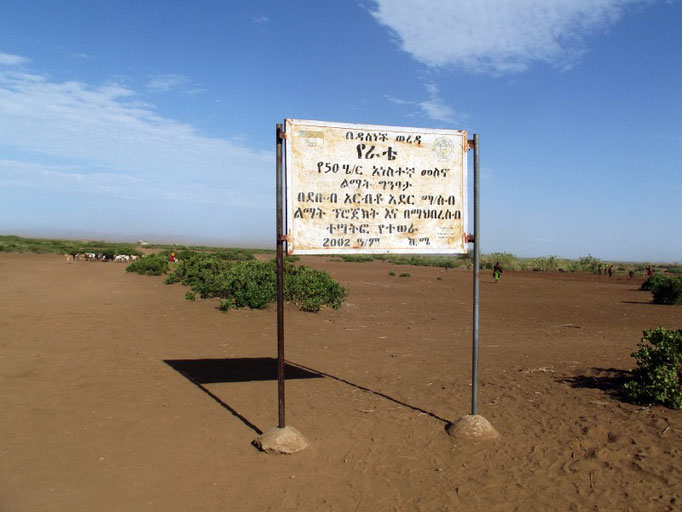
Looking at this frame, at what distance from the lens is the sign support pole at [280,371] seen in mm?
4488

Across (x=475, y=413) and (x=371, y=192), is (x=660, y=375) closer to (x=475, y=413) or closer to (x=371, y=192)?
(x=475, y=413)

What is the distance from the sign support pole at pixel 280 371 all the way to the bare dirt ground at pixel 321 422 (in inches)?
4.6

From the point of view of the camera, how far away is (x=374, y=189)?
496 centimetres

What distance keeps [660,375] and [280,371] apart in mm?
4068

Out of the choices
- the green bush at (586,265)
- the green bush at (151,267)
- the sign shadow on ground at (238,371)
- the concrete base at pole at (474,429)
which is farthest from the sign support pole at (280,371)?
the green bush at (586,265)

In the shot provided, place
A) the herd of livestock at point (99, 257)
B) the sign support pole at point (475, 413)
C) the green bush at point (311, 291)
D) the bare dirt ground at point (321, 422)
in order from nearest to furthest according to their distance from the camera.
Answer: the bare dirt ground at point (321, 422) → the sign support pole at point (475, 413) → the green bush at point (311, 291) → the herd of livestock at point (99, 257)

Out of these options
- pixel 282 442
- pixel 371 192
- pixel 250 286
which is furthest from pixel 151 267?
pixel 371 192

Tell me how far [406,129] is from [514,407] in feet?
11.2

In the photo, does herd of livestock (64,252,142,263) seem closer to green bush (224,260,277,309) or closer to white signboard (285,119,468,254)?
green bush (224,260,277,309)

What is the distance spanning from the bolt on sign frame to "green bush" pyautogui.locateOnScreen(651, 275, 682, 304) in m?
17.8

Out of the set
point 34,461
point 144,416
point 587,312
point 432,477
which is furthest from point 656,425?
point 587,312

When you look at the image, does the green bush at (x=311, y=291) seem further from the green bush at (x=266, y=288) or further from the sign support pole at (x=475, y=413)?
the sign support pole at (x=475, y=413)

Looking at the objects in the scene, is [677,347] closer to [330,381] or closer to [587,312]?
[330,381]

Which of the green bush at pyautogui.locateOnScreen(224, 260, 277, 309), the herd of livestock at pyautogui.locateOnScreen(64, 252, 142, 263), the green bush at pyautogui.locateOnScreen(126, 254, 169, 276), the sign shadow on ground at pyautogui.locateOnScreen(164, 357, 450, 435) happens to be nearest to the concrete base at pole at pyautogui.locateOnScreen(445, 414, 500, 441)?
the sign shadow on ground at pyautogui.locateOnScreen(164, 357, 450, 435)
